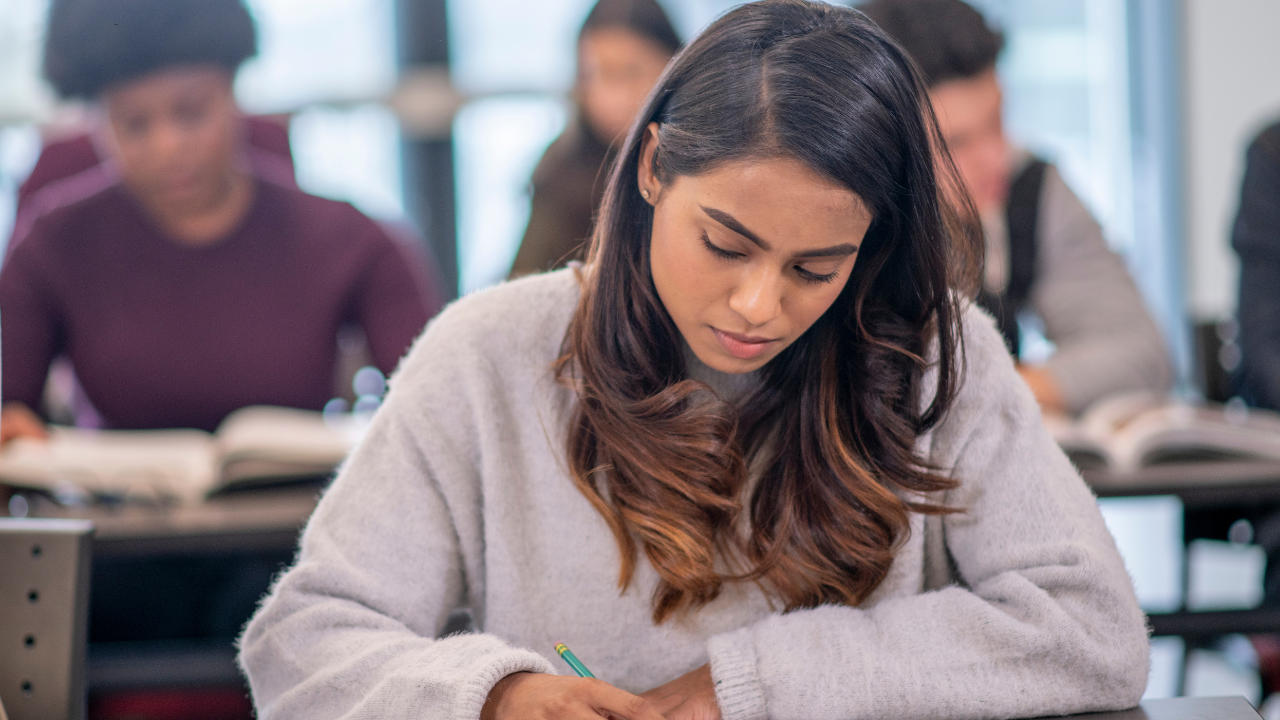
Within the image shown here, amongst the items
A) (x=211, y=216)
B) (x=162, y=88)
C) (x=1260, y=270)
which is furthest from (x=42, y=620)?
(x=1260, y=270)

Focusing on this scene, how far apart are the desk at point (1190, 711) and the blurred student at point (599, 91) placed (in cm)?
148

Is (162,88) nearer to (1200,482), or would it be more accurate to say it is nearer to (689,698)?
(689,698)

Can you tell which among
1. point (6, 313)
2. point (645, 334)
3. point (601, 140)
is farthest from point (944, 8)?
point (6, 313)

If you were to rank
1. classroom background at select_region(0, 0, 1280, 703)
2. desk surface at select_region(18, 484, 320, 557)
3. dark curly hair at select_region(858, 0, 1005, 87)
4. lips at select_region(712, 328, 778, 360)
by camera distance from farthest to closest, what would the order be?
1. classroom background at select_region(0, 0, 1280, 703)
2. dark curly hair at select_region(858, 0, 1005, 87)
3. desk surface at select_region(18, 484, 320, 557)
4. lips at select_region(712, 328, 778, 360)

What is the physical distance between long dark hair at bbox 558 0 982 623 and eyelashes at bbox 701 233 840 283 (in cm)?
6

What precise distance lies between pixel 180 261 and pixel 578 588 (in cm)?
135

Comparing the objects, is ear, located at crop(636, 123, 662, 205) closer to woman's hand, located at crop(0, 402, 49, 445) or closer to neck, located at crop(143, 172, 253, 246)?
woman's hand, located at crop(0, 402, 49, 445)

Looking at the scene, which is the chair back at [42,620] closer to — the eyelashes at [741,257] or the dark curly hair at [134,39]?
the eyelashes at [741,257]

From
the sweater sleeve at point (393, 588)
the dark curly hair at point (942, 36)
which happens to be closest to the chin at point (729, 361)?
the sweater sleeve at point (393, 588)

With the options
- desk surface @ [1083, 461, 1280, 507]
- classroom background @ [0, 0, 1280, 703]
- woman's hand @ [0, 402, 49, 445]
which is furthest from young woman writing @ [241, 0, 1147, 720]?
classroom background @ [0, 0, 1280, 703]

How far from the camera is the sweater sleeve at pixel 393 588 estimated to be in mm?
804

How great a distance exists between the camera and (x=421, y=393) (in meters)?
0.96

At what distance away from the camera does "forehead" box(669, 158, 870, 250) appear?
0.80m

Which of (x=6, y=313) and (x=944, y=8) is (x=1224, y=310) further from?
(x=6, y=313)
